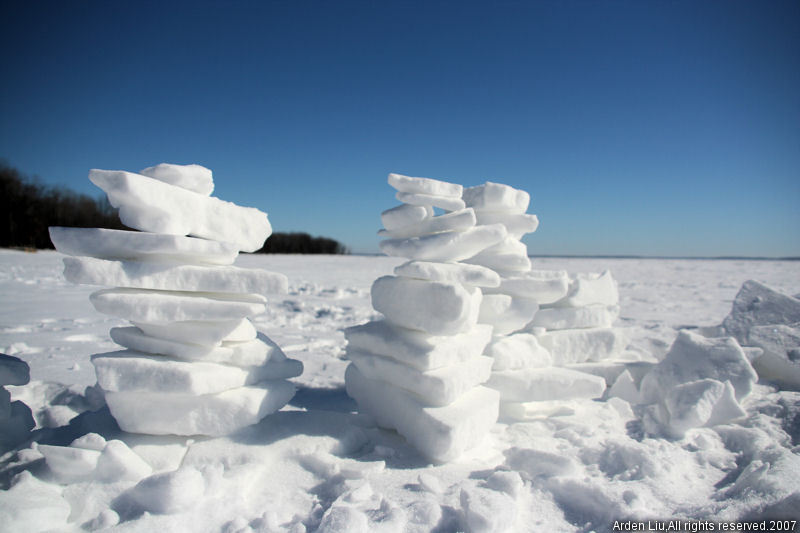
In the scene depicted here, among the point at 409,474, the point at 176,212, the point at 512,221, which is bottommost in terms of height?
the point at 409,474

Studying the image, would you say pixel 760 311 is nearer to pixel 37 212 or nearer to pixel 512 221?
pixel 512 221

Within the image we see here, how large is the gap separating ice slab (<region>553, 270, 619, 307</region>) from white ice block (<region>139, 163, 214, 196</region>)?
108 inches

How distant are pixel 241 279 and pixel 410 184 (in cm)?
109

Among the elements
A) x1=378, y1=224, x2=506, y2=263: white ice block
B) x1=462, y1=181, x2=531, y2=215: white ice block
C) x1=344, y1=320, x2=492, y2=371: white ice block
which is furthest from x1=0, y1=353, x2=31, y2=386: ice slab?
x1=462, y1=181, x2=531, y2=215: white ice block

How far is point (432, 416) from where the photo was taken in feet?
7.72

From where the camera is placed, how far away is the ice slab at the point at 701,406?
2732 millimetres

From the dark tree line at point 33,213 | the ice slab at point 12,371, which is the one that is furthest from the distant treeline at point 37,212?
the ice slab at point 12,371

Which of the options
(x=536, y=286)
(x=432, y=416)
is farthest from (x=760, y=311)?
(x=432, y=416)

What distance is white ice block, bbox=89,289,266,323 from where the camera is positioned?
7.36ft

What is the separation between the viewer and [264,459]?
2199 mm

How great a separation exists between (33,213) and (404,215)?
2923cm

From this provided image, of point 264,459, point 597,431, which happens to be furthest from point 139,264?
point 597,431

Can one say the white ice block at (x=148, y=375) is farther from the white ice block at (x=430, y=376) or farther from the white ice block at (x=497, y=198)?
the white ice block at (x=497, y=198)

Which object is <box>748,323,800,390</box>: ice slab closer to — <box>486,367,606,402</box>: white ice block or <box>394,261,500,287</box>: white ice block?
<box>486,367,606,402</box>: white ice block
